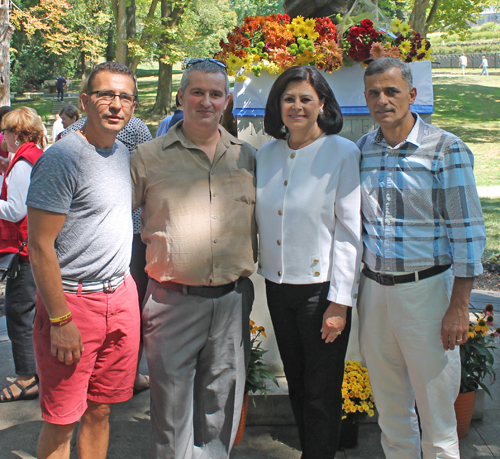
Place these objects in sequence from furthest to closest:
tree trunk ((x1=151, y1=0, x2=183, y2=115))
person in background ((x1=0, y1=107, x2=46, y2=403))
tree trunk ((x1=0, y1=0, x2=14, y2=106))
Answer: tree trunk ((x1=151, y1=0, x2=183, y2=115)), tree trunk ((x1=0, y1=0, x2=14, y2=106)), person in background ((x1=0, y1=107, x2=46, y2=403))

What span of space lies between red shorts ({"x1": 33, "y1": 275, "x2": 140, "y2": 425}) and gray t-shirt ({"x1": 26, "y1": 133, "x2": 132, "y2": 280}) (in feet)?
0.44

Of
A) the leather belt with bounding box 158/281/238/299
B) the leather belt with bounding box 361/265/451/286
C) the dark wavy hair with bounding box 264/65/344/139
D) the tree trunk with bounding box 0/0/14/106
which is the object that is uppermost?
the tree trunk with bounding box 0/0/14/106

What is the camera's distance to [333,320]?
2.37m

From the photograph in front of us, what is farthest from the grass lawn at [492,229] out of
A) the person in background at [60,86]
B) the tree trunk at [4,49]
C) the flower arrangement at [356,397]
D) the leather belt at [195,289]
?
the person in background at [60,86]

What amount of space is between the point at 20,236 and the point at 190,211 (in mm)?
1673

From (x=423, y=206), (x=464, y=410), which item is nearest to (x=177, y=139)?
(x=423, y=206)

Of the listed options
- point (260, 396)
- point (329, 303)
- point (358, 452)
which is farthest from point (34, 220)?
point (358, 452)

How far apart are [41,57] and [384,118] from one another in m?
37.6

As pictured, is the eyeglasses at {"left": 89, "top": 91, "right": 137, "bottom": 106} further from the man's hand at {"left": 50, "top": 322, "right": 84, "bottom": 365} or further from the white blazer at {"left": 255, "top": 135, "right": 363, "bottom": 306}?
the man's hand at {"left": 50, "top": 322, "right": 84, "bottom": 365}

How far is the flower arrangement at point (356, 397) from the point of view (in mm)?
2971

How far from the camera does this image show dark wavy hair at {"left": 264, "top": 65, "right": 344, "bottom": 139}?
238cm

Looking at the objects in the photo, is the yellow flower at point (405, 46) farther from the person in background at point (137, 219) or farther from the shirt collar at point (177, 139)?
the person in background at point (137, 219)

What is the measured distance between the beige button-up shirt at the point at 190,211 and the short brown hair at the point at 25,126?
1.39 metres

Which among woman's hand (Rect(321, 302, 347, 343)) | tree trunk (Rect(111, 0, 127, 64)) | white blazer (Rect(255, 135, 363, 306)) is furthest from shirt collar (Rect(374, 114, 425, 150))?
tree trunk (Rect(111, 0, 127, 64))
